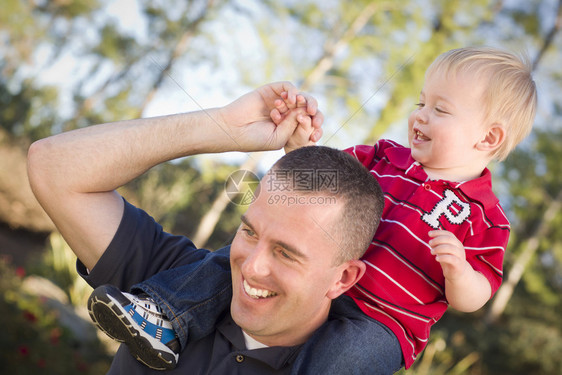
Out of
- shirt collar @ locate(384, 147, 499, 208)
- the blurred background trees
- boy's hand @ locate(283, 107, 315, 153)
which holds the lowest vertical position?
the blurred background trees

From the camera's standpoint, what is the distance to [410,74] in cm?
1033

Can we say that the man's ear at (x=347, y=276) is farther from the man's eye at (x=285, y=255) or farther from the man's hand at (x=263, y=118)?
the man's hand at (x=263, y=118)

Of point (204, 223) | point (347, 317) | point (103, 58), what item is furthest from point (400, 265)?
point (103, 58)

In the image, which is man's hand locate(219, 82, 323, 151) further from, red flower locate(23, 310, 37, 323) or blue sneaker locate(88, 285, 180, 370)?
red flower locate(23, 310, 37, 323)

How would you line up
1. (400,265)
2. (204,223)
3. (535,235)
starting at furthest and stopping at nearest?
1. (535,235)
2. (204,223)
3. (400,265)

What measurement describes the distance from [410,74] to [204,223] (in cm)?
501

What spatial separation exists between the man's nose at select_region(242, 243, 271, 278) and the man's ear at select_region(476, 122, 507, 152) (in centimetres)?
100

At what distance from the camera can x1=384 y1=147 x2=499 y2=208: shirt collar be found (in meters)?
2.02

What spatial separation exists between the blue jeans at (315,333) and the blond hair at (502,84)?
3.06ft

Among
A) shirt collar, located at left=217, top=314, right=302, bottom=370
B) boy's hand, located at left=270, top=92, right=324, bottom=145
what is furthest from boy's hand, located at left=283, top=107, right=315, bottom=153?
shirt collar, located at left=217, top=314, right=302, bottom=370

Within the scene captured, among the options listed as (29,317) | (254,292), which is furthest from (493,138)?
(29,317)

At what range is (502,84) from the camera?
6.90 feet

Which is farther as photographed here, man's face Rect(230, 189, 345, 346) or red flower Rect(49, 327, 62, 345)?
red flower Rect(49, 327, 62, 345)

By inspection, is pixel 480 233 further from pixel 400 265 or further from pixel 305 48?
pixel 305 48
